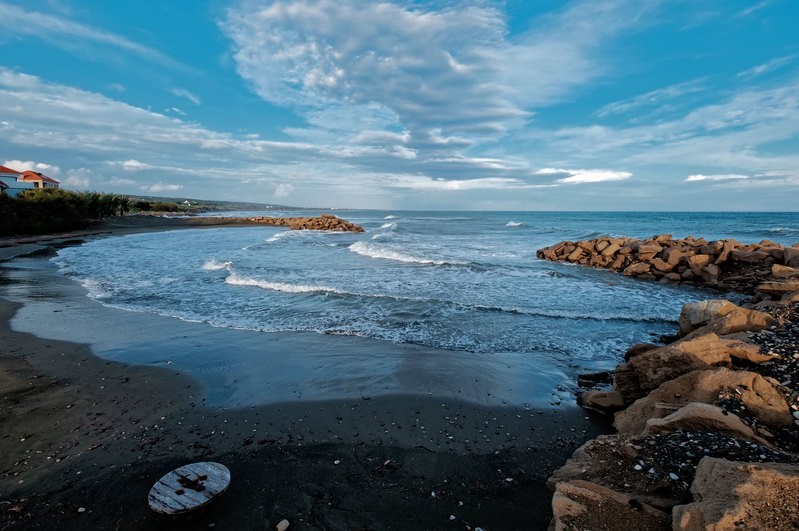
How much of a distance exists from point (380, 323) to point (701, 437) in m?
7.47

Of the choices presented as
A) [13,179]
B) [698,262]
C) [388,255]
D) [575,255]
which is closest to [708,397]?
[698,262]

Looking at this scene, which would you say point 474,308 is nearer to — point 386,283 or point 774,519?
point 386,283

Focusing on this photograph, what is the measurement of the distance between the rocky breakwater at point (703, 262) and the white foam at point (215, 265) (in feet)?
61.4

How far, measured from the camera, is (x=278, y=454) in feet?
15.7

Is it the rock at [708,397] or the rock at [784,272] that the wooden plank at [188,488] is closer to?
the rock at [708,397]

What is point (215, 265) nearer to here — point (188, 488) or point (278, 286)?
point (278, 286)

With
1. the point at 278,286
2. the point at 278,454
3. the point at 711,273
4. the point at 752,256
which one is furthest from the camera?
the point at 752,256

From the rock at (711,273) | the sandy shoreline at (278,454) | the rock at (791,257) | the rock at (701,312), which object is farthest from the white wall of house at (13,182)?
the rock at (791,257)

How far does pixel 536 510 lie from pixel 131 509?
4.01 meters

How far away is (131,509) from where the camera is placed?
3.90 meters

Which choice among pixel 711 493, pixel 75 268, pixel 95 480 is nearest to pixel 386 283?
pixel 95 480

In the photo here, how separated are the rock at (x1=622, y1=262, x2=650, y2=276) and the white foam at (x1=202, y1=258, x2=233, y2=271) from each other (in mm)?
19225

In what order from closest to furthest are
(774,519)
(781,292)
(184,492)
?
1. (774,519)
2. (184,492)
3. (781,292)

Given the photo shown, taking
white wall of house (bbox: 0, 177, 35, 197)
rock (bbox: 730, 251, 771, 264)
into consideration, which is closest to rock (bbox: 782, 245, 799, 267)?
rock (bbox: 730, 251, 771, 264)
